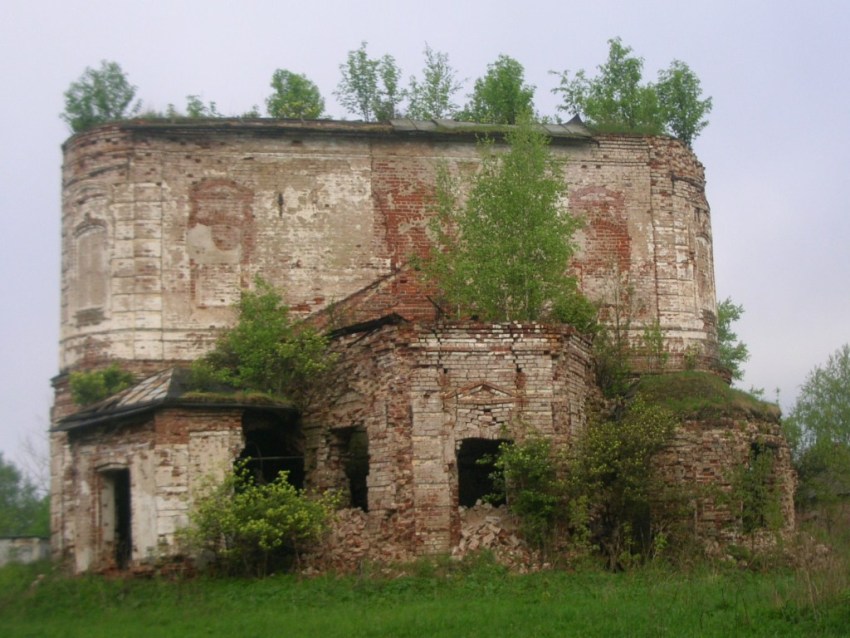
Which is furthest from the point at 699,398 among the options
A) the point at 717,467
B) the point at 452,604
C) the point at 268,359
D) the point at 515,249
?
the point at 452,604

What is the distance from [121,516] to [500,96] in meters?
15.3

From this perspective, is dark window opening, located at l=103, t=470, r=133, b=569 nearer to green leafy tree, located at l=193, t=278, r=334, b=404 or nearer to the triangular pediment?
green leafy tree, located at l=193, t=278, r=334, b=404

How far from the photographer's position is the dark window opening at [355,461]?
18.8m

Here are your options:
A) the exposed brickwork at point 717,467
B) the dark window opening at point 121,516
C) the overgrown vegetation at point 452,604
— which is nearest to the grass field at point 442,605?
the overgrown vegetation at point 452,604

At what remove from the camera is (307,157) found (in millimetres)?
23016

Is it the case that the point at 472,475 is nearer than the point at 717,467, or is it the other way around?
the point at 717,467

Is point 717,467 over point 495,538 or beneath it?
over

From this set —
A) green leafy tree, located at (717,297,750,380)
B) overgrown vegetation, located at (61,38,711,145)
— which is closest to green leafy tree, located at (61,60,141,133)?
overgrown vegetation, located at (61,38,711,145)

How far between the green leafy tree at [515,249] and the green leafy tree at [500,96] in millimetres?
7821

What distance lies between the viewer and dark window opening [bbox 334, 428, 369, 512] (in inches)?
738

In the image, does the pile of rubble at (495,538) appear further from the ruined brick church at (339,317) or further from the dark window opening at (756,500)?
the dark window opening at (756,500)

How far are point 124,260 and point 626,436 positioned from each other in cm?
1000

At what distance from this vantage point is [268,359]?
19156 mm

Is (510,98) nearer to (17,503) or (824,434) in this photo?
(824,434)
